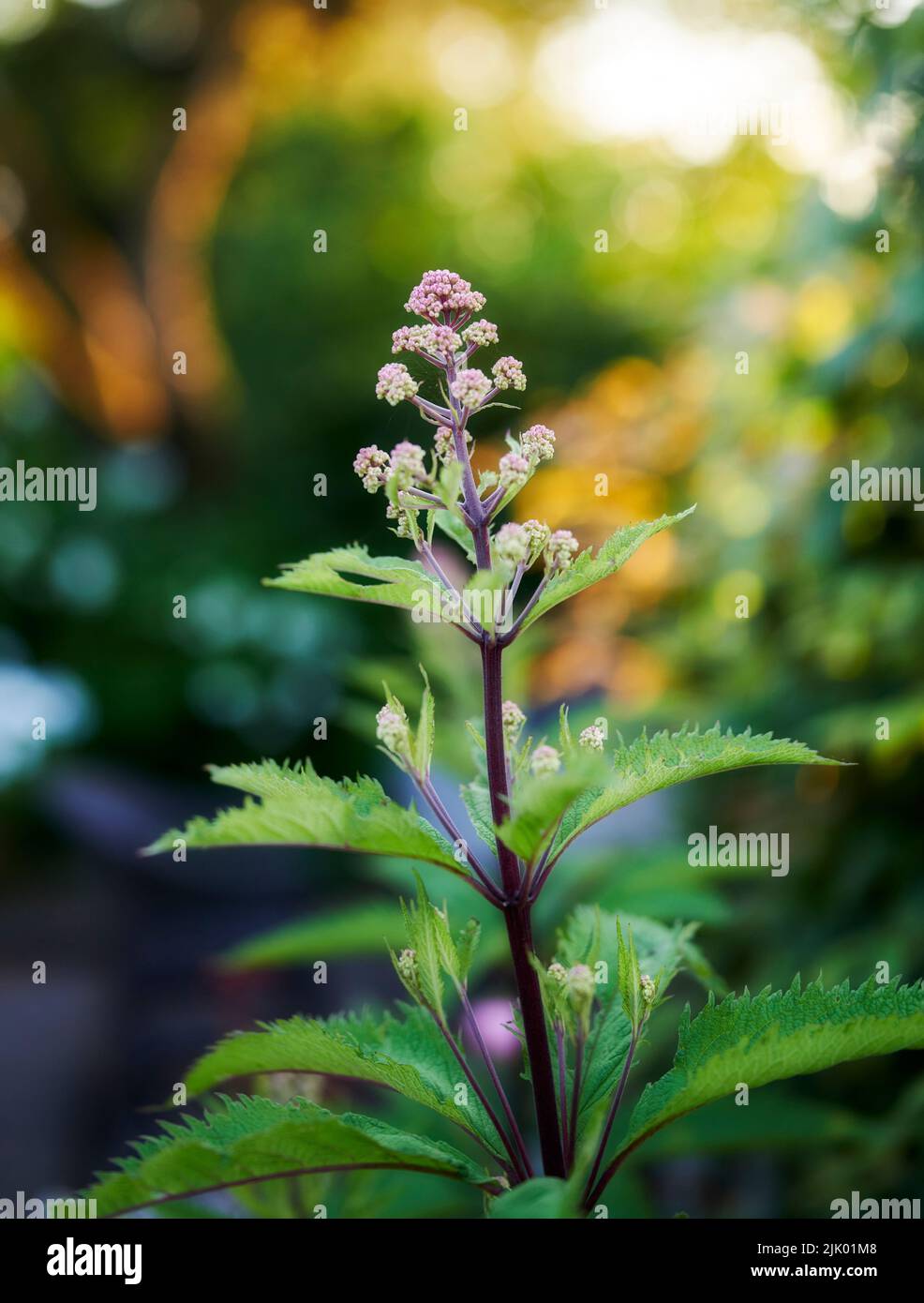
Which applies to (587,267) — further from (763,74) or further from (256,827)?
(256,827)

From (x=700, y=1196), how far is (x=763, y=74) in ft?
8.79

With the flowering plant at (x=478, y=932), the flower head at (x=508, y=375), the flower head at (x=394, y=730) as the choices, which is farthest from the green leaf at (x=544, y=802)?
the flower head at (x=508, y=375)

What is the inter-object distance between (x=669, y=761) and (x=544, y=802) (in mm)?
157

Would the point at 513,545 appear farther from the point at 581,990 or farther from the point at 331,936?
the point at 331,936

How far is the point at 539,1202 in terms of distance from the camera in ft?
2.55

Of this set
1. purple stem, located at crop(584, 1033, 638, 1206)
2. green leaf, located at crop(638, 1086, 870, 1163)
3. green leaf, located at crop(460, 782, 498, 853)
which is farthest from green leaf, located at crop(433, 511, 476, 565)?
green leaf, located at crop(638, 1086, 870, 1163)

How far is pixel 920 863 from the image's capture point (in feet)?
7.11

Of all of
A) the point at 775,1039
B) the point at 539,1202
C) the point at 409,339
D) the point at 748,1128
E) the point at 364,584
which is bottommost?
the point at 748,1128

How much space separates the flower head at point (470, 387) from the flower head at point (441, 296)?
9 cm

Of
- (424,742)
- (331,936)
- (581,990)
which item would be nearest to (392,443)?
(424,742)

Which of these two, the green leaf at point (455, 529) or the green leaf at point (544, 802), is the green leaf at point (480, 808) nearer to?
the green leaf at point (544, 802)

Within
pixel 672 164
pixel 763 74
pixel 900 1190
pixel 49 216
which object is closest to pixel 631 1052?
pixel 900 1190

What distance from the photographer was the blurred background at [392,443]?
2232 millimetres

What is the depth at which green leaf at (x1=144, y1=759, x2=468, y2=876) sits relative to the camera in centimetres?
76
